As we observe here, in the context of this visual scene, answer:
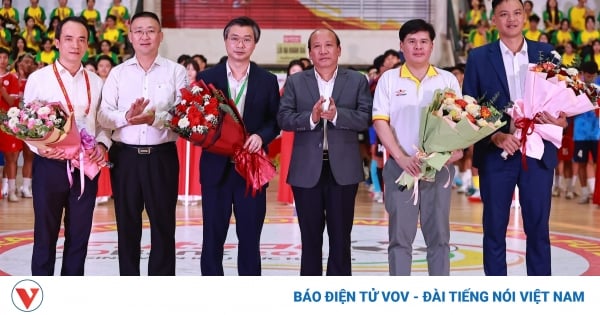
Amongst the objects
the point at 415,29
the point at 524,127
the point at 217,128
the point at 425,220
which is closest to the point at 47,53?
the point at 217,128

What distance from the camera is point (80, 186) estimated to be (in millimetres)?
4609

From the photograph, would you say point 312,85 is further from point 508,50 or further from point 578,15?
point 578,15

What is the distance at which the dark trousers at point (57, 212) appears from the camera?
4543 mm

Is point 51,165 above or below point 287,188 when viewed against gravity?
above

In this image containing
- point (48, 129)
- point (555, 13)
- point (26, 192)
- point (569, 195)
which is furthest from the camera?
point (555, 13)

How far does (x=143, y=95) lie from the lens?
4613 millimetres

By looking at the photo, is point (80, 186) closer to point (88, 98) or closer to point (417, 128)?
point (88, 98)

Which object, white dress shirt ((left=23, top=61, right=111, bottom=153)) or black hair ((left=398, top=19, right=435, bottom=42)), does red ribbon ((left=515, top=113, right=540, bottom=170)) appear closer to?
black hair ((left=398, top=19, right=435, bottom=42))

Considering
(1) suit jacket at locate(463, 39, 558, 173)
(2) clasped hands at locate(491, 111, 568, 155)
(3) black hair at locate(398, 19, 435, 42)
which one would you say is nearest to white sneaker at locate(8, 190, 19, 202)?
(3) black hair at locate(398, 19, 435, 42)

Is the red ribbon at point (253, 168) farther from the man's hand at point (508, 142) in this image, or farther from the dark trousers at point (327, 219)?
the man's hand at point (508, 142)

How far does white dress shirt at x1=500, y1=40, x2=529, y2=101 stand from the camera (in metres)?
4.48
